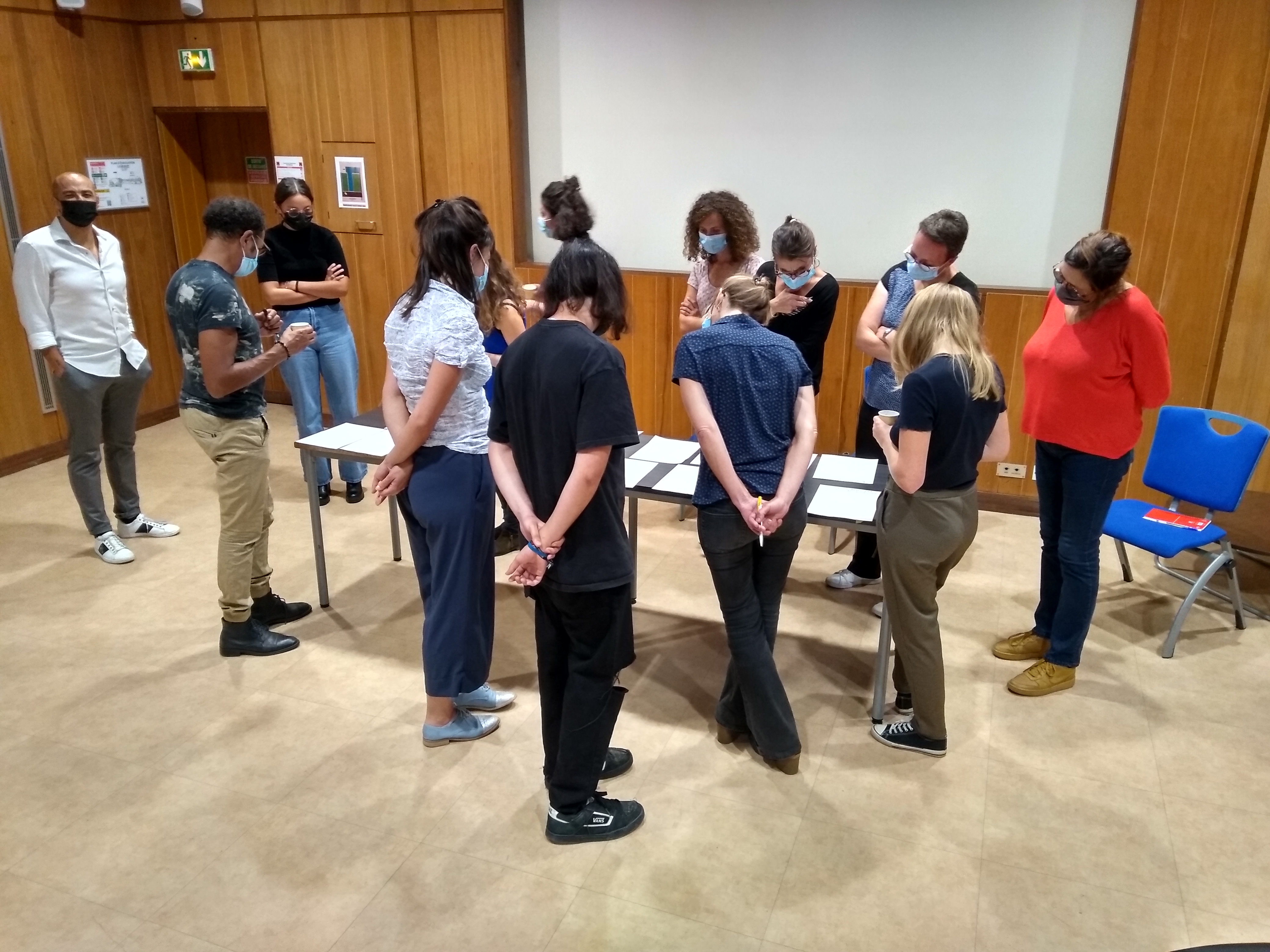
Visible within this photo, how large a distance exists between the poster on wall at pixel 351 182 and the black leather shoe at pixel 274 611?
286 cm

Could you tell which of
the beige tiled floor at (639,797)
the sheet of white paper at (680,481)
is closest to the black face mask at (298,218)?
the beige tiled floor at (639,797)

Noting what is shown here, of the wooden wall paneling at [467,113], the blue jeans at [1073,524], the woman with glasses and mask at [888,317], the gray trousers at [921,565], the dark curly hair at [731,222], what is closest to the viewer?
the gray trousers at [921,565]

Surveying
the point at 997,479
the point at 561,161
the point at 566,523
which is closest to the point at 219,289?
the point at 566,523

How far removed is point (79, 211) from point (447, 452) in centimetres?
241

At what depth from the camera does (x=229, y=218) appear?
2.93 meters

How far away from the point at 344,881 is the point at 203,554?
7.83 ft

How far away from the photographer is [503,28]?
498 cm

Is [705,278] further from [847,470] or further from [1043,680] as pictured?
[1043,680]

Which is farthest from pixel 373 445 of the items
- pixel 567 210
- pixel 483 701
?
pixel 567 210

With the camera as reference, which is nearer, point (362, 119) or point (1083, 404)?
point (1083, 404)

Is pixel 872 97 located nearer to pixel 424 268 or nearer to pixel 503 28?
pixel 503 28

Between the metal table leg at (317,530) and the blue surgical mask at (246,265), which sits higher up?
the blue surgical mask at (246,265)

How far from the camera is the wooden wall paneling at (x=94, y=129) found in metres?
5.08

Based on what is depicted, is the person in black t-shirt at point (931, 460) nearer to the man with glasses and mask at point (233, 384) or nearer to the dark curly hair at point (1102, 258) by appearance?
the dark curly hair at point (1102, 258)
